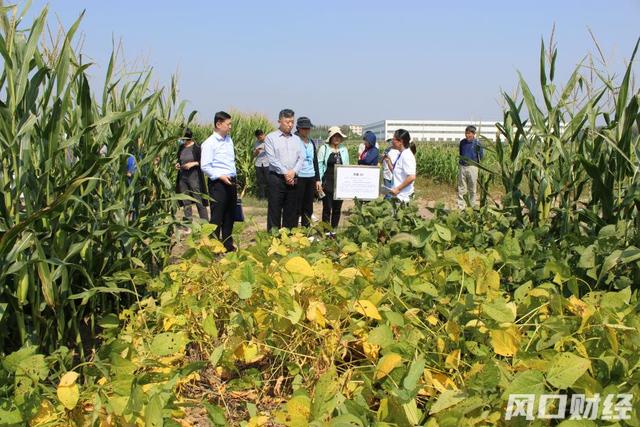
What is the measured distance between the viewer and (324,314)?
181cm

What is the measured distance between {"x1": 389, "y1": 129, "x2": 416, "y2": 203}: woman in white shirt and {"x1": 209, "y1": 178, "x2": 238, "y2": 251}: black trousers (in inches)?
69.9

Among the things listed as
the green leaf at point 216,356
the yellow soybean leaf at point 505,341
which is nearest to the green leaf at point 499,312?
the yellow soybean leaf at point 505,341

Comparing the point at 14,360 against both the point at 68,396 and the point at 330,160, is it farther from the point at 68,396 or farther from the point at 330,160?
the point at 330,160

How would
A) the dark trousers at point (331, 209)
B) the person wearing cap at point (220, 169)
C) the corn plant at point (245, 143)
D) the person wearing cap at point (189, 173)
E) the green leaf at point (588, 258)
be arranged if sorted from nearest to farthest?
the green leaf at point (588, 258)
the person wearing cap at point (220, 169)
the person wearing cap at point (189, 173)
the dark trousers at point (331, 209)
the corn plant at point (245, 143)

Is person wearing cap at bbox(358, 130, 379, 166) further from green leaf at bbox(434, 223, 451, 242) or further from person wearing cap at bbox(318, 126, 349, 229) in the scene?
green leaf at bbox(434, 223, 451, 242)

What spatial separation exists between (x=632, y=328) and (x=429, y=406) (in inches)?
23.0

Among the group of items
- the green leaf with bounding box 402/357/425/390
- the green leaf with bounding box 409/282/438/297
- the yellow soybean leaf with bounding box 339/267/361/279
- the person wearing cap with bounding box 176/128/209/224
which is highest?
the person wearing cap with bounding box 176/128/209/224

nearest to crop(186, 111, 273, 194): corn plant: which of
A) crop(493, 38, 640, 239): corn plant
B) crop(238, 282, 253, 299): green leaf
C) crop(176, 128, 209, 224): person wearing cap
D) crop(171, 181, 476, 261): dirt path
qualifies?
crop(171, 181, 476, 261): dirt path

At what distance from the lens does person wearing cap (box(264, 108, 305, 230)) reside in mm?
6188

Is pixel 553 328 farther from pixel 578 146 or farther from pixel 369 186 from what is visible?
pixel 369 186

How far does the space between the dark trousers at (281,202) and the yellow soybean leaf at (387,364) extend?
476 centimetres

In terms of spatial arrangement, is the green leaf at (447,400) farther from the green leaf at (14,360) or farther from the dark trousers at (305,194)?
the dark trousers at (305,194)

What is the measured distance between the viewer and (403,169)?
6125mm

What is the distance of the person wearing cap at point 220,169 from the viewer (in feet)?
19.7
